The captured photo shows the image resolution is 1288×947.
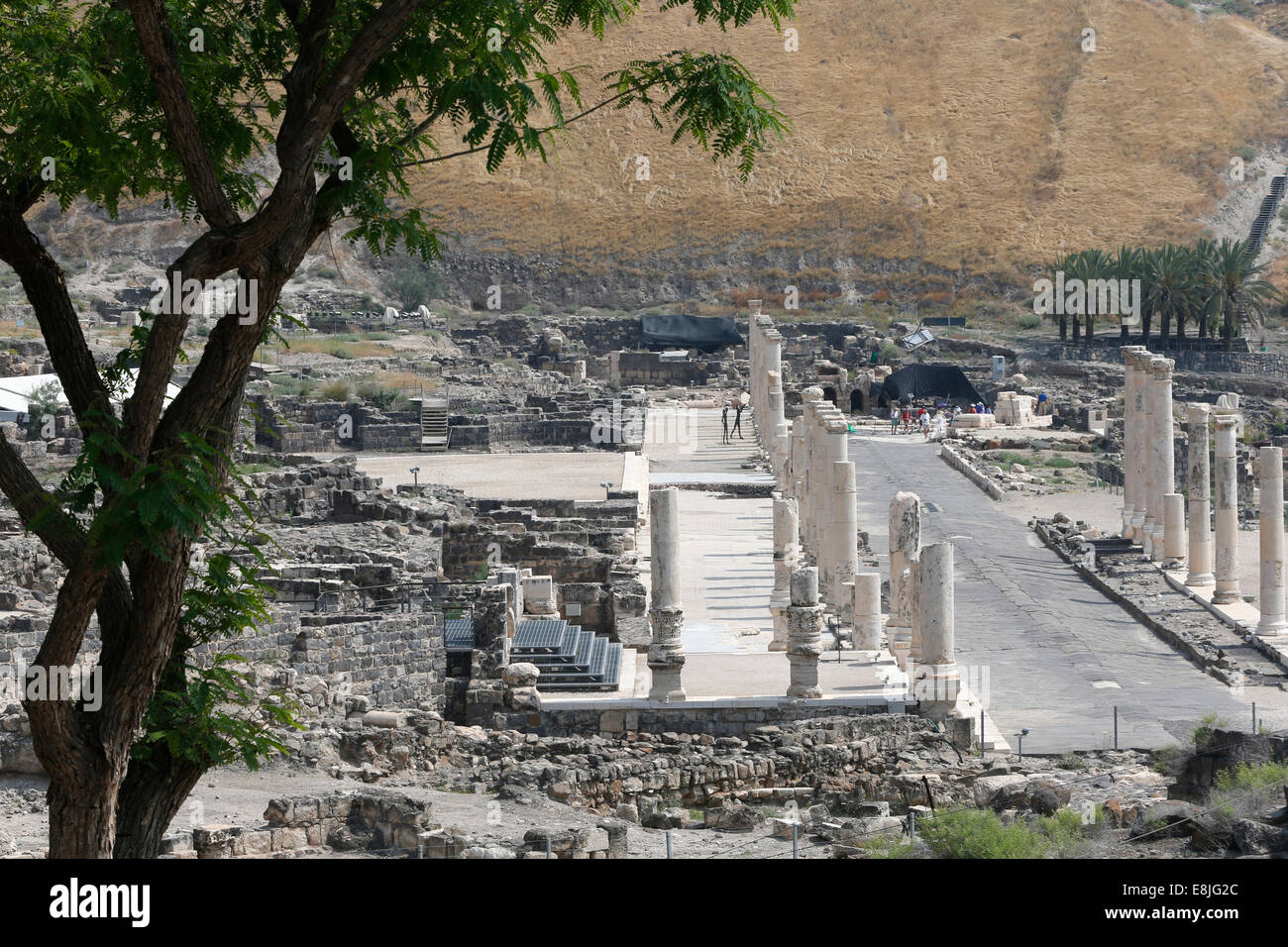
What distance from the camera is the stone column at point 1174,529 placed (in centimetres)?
3128

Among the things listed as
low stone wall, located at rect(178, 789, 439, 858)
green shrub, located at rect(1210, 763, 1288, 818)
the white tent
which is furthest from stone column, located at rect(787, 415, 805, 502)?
low stone wall, located at rect(178, 789, 439, 858)

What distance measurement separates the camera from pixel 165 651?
6270 mm

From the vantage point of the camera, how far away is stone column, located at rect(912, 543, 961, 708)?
1922cm

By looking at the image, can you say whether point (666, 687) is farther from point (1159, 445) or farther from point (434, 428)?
point (434, 428)

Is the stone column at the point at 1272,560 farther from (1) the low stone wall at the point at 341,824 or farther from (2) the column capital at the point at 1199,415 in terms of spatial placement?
(1) the low stone wall at the point at 341,824

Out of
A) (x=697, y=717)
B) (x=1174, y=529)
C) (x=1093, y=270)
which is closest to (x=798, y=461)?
(x=1174, y=529)

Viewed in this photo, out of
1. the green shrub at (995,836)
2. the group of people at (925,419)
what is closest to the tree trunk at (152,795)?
the green shrub at (995,836)

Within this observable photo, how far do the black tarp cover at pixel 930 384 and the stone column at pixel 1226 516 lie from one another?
32.1 meters

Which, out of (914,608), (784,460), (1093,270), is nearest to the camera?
(914,608)

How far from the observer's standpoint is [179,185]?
7.47 metres

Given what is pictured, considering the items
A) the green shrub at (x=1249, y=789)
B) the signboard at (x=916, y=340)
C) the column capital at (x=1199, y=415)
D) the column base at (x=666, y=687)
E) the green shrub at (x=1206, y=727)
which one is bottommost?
the green shrub at (x=1206, y=727)

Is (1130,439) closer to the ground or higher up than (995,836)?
higher up

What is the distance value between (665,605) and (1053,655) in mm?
7258
